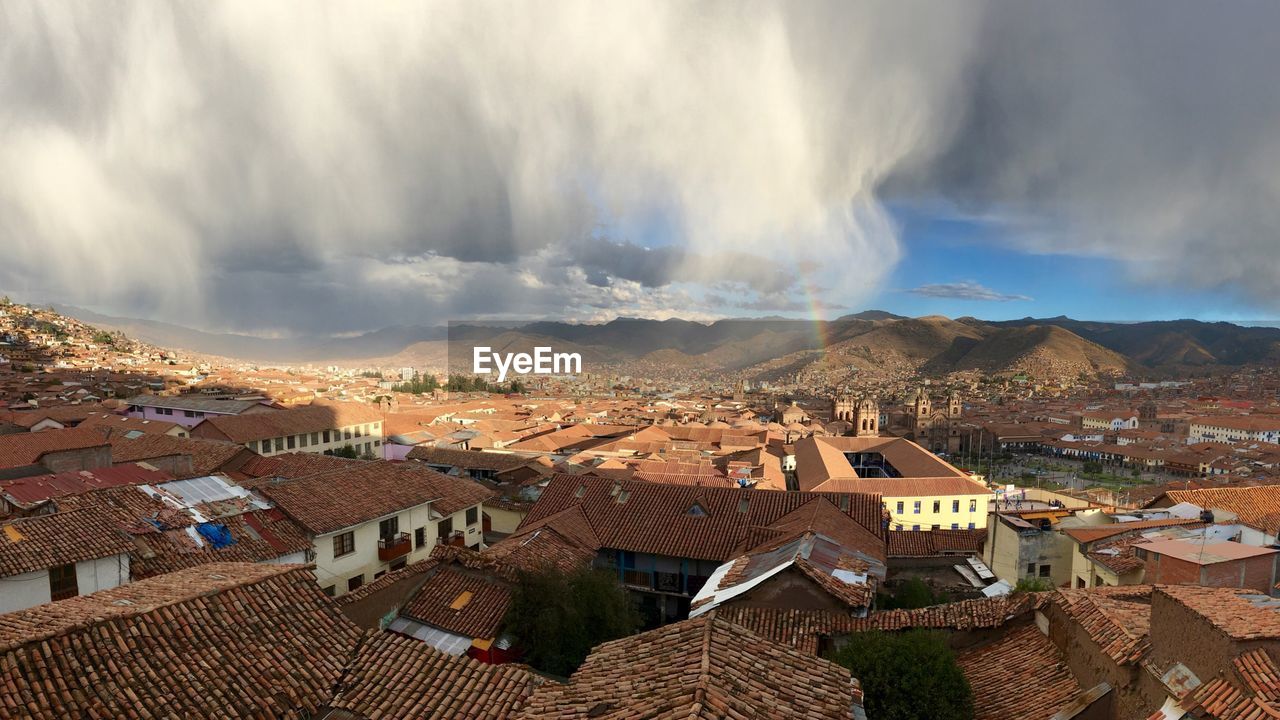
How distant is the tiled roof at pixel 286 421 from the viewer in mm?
43003

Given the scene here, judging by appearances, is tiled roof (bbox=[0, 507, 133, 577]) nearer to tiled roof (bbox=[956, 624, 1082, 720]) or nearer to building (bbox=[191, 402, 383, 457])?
tiled roof (bbox=[956, 624, 1082, 720])

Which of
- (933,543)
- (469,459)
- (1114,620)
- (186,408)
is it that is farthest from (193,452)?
(1114,620)

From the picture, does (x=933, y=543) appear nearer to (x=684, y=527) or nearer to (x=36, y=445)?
(x=684, y=527)

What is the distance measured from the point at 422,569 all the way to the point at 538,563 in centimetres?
299

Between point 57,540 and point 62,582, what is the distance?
0.98m

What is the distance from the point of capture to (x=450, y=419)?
73188 millimetres

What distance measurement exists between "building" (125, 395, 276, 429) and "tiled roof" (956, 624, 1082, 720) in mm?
53812

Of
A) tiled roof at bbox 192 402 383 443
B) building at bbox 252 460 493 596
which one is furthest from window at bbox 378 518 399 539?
tiled roof at bbox 192 402 383 443

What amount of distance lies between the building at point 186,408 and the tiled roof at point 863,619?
4986 cm

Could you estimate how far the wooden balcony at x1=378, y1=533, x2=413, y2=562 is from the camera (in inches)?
850

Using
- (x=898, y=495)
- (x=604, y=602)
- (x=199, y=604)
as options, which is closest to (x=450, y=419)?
(x=898, y=495)

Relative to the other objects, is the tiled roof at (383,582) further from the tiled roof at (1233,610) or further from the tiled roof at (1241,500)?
the tiled roof at (1241,500)

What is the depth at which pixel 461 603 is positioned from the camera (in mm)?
16422

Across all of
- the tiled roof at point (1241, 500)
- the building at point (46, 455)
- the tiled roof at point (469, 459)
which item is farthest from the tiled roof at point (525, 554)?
the tiled roof at point (1241, 500)
